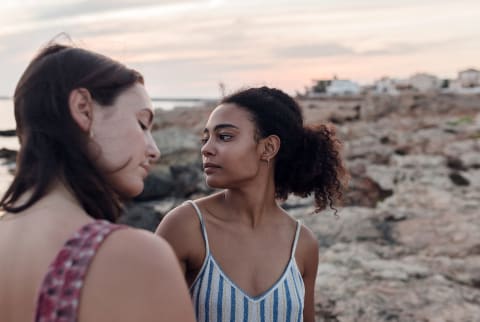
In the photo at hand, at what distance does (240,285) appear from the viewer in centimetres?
267

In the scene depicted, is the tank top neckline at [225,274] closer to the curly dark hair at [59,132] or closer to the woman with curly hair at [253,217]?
the woman with curly hair at [253,217]

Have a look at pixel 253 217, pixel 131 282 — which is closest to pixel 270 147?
pixel 253 217

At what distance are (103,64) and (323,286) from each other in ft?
10.5

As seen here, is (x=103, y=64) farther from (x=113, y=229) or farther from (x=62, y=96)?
(x=113, y=229)

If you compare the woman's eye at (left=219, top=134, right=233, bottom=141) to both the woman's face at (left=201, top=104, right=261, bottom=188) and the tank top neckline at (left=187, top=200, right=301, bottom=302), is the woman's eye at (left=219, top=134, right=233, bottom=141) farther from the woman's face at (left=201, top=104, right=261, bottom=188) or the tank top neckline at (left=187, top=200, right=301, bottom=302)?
the tank top neckline at (left=187, top=200, right=301, bottom=302)

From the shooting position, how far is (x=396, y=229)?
6.02 m

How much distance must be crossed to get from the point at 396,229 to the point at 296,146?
3.21 meters

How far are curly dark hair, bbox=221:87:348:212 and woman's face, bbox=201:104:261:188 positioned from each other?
0.06 metres

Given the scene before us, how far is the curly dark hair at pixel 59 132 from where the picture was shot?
144 centimetres

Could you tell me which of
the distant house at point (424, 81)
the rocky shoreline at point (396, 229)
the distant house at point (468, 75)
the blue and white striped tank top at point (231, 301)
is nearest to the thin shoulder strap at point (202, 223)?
the blue and white striped tank top at point (231, 301)

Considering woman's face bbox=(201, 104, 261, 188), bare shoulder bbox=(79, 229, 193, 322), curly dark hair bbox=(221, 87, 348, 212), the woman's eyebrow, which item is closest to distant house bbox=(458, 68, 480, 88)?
curly dark hair bbox=(221, 87, 348, 212)

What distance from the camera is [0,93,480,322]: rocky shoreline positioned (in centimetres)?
419

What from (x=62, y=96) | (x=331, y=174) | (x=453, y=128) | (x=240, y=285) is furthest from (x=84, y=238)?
(x=453, y=128)

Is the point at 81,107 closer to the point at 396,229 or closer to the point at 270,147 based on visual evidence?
the point at 270,147
